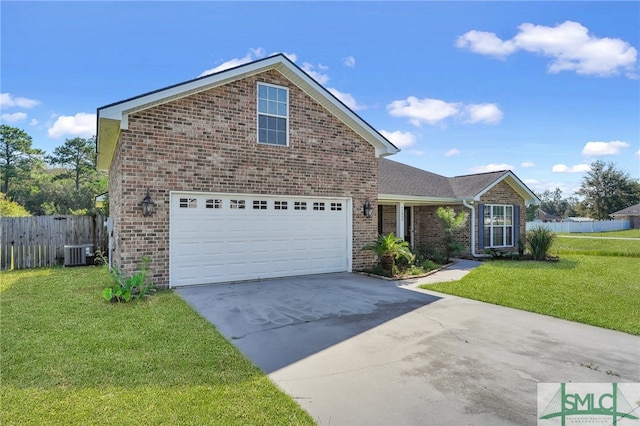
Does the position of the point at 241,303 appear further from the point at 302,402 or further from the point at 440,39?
the point at 440,39

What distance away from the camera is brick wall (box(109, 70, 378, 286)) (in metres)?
8.05

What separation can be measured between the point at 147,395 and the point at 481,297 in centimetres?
697

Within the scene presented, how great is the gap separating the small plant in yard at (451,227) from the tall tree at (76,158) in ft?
158

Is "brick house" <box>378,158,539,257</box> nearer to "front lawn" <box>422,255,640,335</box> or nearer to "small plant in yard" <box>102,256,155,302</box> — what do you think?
"front lawn" <box>422,255,640,335</box>

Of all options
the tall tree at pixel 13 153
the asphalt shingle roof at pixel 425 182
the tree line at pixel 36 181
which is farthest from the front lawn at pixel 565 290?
the tall tree at pixel 13 153

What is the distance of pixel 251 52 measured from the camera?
38.3 feet

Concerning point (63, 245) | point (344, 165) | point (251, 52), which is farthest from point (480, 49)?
point (63, 245)

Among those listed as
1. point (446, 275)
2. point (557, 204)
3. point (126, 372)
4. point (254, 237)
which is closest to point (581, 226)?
point (446, 275)

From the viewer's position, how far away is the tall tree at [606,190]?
54.3 m

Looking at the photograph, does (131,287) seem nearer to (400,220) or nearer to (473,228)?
(400,220)

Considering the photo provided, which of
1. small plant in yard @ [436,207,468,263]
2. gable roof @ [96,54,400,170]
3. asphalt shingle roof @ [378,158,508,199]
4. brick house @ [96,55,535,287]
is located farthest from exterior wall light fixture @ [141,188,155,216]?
small plant in yard @ [436,207,468,263]

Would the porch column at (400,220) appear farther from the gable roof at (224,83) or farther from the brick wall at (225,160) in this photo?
the gable roof at (224,83)

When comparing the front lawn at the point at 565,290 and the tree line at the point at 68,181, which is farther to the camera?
the tree line at the point at 68,181

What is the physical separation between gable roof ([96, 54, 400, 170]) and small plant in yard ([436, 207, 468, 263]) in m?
4.52
